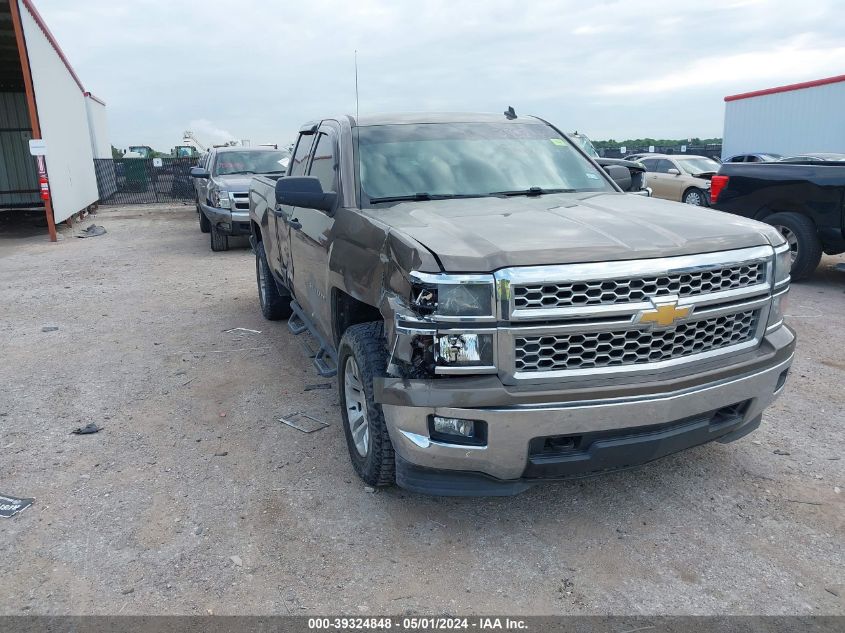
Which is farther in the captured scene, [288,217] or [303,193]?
[288,217]

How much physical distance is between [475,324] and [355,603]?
1.23 m

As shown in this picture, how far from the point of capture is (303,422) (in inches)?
179

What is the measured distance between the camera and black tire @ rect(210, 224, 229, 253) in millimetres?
12528

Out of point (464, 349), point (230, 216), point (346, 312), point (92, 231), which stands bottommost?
point (92, 231)

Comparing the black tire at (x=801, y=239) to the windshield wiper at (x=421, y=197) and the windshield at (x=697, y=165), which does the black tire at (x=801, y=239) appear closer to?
the windshield wiper at (x=421, y=197)

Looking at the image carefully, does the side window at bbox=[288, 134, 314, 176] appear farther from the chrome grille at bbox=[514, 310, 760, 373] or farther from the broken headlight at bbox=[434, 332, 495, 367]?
the chrome grille at bbox=[514, 310, 760, 373]

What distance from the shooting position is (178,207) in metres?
23.3

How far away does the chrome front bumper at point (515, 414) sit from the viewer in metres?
2.70

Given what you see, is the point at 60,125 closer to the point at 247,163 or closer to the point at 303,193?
the point at 247,163

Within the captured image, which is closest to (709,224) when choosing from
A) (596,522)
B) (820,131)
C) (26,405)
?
(596,522)

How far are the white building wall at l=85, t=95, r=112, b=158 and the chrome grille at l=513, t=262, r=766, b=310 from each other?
25411mm

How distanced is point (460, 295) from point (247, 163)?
451 inches

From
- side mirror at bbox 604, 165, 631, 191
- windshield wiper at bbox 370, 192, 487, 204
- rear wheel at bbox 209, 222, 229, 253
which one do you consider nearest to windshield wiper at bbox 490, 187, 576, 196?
windshield wiper at bbox 370, 192, 487, 204

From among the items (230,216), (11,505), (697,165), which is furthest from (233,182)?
(697,165)
